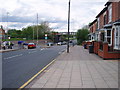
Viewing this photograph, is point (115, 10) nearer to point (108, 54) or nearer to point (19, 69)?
point (108, 54)

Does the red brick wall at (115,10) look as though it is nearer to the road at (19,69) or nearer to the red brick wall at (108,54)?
the red brick wall at (108,54)

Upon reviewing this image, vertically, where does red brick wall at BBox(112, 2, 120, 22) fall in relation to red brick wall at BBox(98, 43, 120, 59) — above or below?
above

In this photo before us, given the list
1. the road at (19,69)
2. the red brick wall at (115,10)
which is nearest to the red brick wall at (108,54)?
the road at (19,69)

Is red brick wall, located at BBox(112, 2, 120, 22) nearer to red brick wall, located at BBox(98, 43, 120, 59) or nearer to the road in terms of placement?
red brick wall, located at BBox(98, 43, 120, 59)

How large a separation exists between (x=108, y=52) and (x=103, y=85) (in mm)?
8700

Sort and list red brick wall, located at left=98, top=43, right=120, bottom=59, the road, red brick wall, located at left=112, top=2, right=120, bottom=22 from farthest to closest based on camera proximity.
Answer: red brick wall, located at left=112, top=2, right=120, bottom=22, red brick wall, located at left=98, top=43, right=120, bottom=59, the road

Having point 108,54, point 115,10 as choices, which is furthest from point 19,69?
point 115,10

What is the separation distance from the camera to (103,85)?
6.82 metres

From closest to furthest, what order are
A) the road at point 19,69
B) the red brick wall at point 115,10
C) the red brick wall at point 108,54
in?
the road at point 19,69
the red brick wall at point 108,54
the red brick wall at point 115,10

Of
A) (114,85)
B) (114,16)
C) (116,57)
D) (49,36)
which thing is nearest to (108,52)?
(116,57)

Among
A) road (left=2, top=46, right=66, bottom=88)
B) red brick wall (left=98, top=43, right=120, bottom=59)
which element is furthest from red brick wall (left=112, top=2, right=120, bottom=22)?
road (left=2, top=46, right=66, bottom=88)

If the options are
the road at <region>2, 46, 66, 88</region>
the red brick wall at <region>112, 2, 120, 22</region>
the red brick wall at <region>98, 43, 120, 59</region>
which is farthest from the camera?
the red brick wall at <region>112, 2, 120, 22</region>

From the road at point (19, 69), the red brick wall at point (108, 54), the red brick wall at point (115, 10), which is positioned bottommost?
the road at point (19, 69)

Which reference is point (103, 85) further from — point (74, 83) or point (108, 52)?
point (108, 52)
